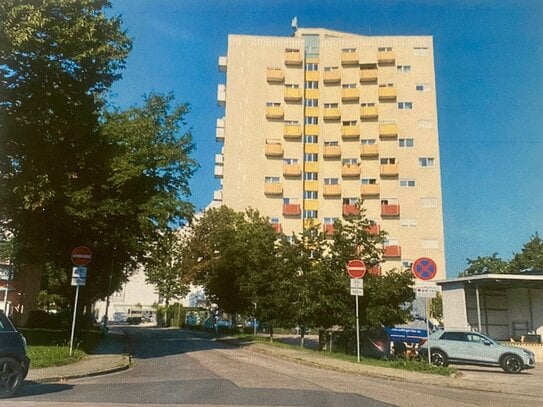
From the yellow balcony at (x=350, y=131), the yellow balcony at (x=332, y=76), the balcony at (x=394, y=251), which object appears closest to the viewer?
the balcony at (x=394, y=251)

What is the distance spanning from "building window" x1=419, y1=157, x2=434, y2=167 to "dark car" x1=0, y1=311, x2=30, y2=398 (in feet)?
190

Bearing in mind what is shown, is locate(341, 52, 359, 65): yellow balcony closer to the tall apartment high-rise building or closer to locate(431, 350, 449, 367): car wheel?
the tall apartment high-rise building

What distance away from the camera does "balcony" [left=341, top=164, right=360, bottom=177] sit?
6353 centimetres

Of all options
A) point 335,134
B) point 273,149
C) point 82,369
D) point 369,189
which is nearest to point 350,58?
point 335,134

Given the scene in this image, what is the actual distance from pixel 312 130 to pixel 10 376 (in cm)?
5860

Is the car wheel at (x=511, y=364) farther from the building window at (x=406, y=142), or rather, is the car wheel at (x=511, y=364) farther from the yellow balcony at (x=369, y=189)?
the building window at (x=406, y=142)

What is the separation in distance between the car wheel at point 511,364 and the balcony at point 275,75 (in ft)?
169

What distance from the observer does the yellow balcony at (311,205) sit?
64.0 metres

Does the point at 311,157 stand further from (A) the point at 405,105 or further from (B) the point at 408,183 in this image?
(A) the point at 405,105

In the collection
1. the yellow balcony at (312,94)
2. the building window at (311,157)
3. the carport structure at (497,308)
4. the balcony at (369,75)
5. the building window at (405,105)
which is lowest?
the carport structure at (497,308)

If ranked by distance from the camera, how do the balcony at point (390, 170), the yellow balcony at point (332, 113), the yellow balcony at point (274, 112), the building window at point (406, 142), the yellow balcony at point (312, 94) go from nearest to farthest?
the balcony at point (390, 170) → the building window at point (406, 142) → the yellow balcony at point (274, 112) → the yellow balcony at point (332, 113) → the yellow balcony at point (312, 94)

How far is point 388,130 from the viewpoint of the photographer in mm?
63844

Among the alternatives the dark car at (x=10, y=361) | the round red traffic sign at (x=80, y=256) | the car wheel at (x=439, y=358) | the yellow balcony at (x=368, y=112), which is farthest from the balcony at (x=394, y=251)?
the dark car at (x=10, y=361)

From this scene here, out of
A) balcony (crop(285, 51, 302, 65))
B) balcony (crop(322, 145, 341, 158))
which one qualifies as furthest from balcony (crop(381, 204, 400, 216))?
balcony (crop(285, 51, 302, 65))
